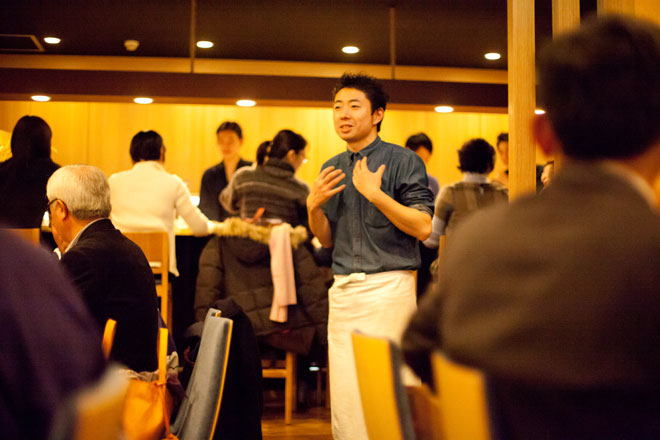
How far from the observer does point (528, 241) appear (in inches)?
34.5

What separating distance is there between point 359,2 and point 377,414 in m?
4.75

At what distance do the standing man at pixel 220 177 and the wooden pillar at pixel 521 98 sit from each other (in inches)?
141

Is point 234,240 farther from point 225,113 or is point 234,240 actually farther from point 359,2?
point 225,113

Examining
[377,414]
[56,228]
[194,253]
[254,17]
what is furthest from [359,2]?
[377,414]

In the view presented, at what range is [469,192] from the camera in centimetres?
420

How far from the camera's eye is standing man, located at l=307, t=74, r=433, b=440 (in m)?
2.57

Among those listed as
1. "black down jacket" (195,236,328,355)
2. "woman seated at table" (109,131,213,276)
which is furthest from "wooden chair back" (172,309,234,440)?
"woman seated at table" (109,131,213,276)

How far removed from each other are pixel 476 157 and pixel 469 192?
0.66 feet

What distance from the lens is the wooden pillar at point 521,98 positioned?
2562 mm

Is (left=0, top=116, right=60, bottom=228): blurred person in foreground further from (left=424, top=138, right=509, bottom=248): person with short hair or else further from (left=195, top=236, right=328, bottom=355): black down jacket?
(left=424, top=138, right=509, bottom=248): person with short hair

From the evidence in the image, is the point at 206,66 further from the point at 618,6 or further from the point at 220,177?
the point at 618,6

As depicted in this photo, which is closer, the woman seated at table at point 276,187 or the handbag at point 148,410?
the handbag at point 148,410

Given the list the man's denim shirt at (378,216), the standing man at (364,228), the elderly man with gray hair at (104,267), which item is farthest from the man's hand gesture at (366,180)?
the elderly man with gray hair at (104,267)

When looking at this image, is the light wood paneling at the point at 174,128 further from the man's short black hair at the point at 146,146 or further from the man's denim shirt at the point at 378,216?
the man's denim shirt at the point at 378,216
